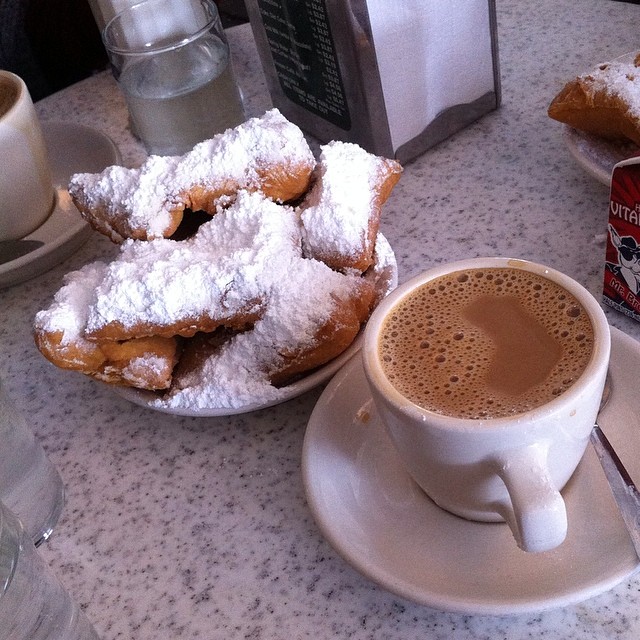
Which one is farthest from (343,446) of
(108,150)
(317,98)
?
(108,150)

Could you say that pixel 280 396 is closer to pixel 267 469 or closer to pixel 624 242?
pixel 267 469

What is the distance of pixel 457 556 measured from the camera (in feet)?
1.58

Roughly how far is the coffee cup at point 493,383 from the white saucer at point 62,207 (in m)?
0.45

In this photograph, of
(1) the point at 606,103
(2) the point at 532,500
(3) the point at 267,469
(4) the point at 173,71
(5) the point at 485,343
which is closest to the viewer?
(2) the point at 532,500

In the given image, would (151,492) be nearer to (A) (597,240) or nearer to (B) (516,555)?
(B) (516,555)

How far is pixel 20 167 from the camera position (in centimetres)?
83

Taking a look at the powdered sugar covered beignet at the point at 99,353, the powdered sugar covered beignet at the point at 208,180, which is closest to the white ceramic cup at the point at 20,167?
the powdered sugar covered beignet at the point at 208,180

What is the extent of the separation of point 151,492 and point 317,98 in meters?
0.48

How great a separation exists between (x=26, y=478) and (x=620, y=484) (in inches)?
16.5

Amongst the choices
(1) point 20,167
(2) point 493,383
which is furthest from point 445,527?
(1) point 20,167

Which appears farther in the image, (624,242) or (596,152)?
(596,152)

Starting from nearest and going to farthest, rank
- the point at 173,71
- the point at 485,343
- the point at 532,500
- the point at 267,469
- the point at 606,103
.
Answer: the point at 532,500, the point at 485,343, the point at 267,469, the point at 606,103, the point at 173,71

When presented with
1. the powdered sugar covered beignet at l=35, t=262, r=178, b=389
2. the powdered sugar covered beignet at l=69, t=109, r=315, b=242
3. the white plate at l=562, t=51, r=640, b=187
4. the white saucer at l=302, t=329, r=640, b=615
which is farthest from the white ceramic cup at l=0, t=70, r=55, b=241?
the white plate at l=562, t=51, r=640, b=187

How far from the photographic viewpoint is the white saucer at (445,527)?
1.44ft
